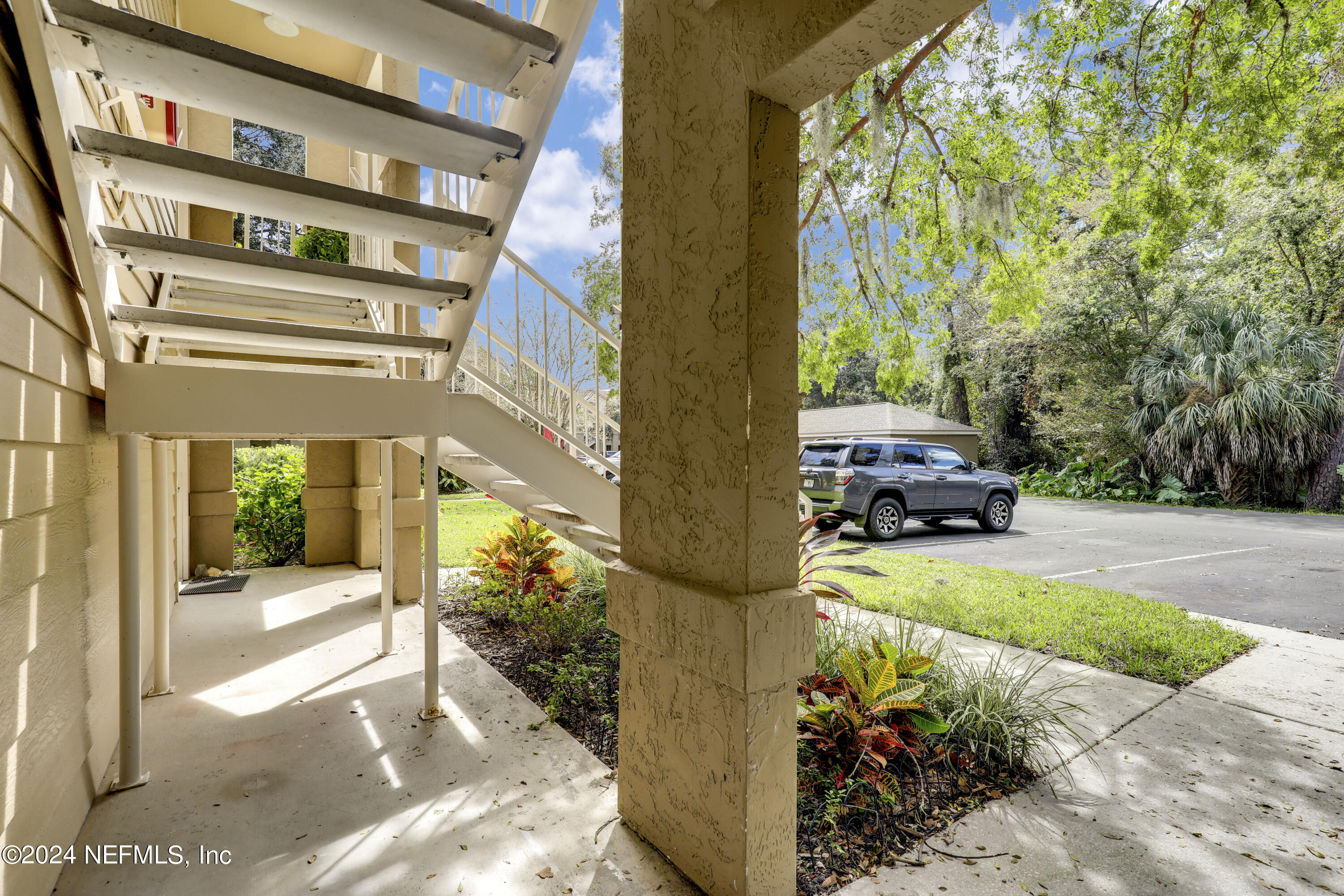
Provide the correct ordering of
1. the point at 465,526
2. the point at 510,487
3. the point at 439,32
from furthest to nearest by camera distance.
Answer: the point at 465,526 → the point at 510,487 → the point at 439,32

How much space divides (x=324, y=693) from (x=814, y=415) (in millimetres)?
14692

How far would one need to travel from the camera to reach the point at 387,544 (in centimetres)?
328

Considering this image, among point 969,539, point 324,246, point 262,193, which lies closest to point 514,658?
point 262,193

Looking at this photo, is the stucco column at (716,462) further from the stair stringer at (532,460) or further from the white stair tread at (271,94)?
the stair stringer at (532,460)

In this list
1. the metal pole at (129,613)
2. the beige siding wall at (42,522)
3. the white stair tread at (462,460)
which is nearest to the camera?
the beige siding wall at (42,522)

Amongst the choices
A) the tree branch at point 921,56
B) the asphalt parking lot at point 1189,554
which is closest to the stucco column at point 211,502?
the tree branch at point 921,56

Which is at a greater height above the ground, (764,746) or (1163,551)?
(764,746)

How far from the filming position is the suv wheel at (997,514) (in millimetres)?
9148

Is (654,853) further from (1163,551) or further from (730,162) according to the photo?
(1163,551)

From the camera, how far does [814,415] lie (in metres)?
16.3

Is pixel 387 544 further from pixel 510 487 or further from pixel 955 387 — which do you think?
pixel 955 387

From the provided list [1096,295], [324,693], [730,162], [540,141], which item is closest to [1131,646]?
[730,162]

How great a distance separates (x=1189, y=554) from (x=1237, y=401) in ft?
23.8

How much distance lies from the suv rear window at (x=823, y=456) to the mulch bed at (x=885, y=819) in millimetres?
6406
